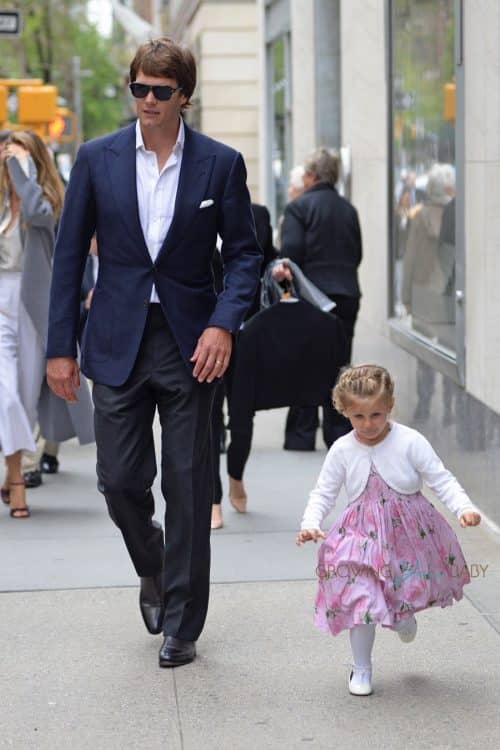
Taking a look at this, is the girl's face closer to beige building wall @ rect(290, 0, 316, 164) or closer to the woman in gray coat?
the woman in gray coat

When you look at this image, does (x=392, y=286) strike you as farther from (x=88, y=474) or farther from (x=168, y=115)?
(x=168, y=115)

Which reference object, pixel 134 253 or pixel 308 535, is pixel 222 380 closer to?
pixel 134 253

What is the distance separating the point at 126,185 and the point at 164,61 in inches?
16.2

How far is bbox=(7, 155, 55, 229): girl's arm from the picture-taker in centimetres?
775

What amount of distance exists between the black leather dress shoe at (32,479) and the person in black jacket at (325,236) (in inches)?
78.4

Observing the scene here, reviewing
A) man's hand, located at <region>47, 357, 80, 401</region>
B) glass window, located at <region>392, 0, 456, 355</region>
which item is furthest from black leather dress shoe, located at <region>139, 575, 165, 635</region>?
glass window, located at <region>392, 0, 456, 355</region>

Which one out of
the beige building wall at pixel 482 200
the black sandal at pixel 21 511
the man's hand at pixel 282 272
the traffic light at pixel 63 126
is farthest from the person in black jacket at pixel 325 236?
the traffic light at pixel 63 126

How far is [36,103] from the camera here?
19266mm

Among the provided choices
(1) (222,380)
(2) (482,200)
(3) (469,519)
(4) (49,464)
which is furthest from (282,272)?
(3) (469,519)

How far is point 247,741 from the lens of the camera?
4461mm

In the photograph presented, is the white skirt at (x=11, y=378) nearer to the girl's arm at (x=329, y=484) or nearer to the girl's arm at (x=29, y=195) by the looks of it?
the girl's arm at (x=29, y=195)

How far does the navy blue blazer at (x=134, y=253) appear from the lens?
5.06 m

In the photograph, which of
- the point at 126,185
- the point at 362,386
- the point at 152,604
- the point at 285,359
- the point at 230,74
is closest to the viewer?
the point at 362,386

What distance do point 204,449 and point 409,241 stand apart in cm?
505
